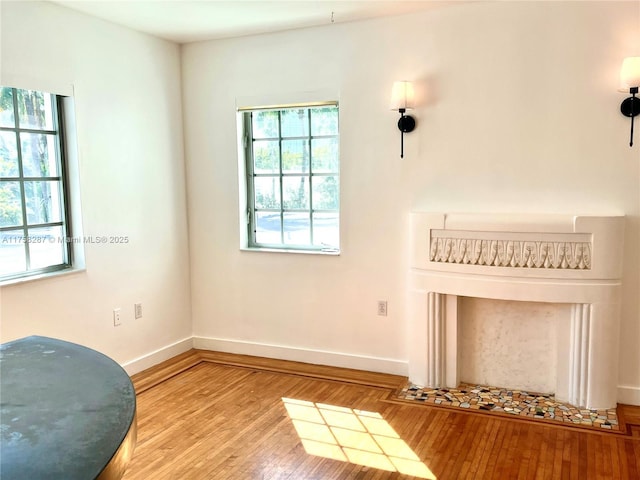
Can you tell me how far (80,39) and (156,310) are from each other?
6.47 ft

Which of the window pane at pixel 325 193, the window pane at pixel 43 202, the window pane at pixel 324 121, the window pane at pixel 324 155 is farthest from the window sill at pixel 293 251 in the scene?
the window pane at pixel 43 202

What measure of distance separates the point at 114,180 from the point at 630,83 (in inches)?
127

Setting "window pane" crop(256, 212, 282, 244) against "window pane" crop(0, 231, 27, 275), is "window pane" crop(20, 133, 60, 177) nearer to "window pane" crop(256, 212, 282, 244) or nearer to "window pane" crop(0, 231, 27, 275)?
"window pane" crop(0, 231, 27, 275)

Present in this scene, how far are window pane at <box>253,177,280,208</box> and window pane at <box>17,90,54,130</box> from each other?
1.50 m

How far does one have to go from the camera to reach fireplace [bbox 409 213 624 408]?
298cm

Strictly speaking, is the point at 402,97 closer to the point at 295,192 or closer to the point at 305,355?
the point at 295,192

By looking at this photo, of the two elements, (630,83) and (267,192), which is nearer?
(630,83)

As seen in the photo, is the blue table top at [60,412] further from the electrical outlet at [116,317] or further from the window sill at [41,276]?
the electrical outlet at [116,317]

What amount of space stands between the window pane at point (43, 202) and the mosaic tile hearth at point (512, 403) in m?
2.49

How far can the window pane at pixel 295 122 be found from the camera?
12.6 feet

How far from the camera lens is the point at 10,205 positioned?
2963 mm

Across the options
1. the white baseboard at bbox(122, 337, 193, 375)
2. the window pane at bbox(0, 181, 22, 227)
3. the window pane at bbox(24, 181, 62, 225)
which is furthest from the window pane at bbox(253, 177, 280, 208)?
the window pane at bbox(0, 181, 22, 227)

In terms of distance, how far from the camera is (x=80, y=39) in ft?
10.7

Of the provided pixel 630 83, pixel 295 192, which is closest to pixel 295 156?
pixel 295 192
